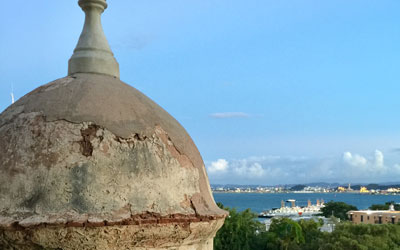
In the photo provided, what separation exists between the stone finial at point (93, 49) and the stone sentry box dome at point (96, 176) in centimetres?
32

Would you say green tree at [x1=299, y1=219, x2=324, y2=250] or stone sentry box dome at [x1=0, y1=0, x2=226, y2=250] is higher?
stone sentry box dome at [x1=0, y1=0, x2=226, y2=250]

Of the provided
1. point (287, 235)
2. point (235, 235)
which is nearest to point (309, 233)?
point (287, 235)

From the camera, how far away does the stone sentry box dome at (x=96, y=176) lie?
3195mm

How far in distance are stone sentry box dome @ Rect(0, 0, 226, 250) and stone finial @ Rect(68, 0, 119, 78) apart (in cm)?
32

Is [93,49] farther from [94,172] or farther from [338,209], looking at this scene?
[338,209]

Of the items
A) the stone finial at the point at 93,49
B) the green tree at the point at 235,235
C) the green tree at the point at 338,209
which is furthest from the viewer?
the green tree at the point at 338,209

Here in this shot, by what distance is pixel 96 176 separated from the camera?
3297mm

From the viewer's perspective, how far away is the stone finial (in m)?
4.29

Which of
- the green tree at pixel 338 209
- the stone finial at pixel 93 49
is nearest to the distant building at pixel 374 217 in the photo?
the green tree at pixel 338 209

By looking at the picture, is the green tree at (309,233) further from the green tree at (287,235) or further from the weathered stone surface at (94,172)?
the weathered stone surface at (94,172)

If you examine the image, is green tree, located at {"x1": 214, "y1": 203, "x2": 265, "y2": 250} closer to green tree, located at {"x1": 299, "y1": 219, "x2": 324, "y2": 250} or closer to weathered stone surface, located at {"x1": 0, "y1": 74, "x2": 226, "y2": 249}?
green tree, located at {"x1": 299, "y1": 219, "x2": 324, "y2": 250}

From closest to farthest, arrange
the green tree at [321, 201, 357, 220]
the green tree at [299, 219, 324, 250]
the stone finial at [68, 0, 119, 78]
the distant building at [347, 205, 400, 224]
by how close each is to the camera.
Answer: the stone finial at [68, 0, 119, 78], the green tree at [299, 219, 324, 250], the distant building at [347, 205, 400, 224], the green tree at [321, 201, 357, 220]

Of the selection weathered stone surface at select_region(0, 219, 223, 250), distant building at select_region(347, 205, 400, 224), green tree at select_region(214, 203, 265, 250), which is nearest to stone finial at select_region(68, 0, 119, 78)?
weathered stone surface at select_region(0, 219, 223, 250)

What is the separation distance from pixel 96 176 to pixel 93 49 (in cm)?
158
